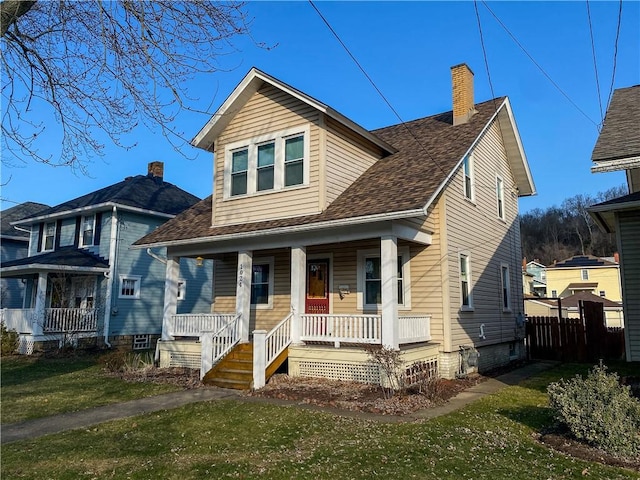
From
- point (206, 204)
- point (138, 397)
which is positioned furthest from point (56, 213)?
point (138, 397)

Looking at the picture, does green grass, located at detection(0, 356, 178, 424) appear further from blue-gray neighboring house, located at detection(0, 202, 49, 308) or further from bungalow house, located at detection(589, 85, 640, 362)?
blue-gray neighboring house, located at detection(0, 202, 49, 308)

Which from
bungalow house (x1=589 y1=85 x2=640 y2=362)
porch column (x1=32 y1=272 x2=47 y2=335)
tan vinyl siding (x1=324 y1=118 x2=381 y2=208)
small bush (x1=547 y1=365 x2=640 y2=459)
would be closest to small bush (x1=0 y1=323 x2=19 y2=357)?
porch column (x1=32 y1=272 x2=47 y2=335)

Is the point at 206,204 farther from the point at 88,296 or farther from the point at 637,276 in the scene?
the point at 637,276

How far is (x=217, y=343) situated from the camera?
39.2 ft

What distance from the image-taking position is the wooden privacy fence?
1708 cm

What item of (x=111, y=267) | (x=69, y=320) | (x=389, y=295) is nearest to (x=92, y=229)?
(x=111, y=267)

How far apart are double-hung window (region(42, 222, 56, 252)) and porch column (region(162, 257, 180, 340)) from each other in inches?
498

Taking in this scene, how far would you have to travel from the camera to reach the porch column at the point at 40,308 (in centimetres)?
1908

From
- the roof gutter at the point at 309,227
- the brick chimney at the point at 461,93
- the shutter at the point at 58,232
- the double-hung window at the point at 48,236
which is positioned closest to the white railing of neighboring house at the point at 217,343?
the roof gutter at the point at 309,227

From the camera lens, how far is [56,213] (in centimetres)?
2330

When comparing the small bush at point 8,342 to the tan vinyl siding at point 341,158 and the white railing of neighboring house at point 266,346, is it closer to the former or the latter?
the white railing of neighboring house at point 266,346

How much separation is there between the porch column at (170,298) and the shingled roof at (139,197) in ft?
24.9

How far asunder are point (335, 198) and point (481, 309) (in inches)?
229

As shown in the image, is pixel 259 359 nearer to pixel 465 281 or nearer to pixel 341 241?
pixel 341 241
